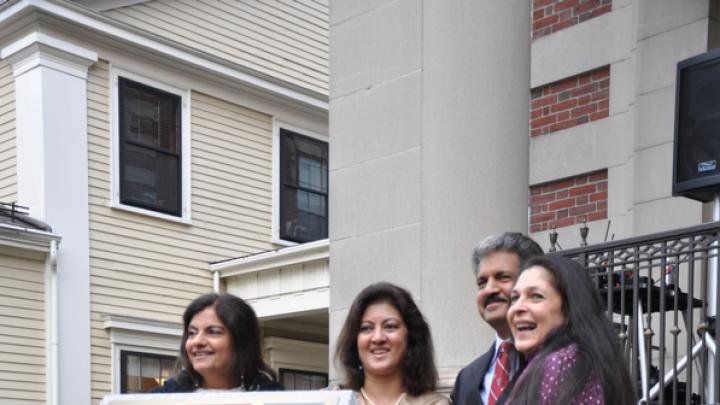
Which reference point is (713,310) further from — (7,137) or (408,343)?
(7,137)

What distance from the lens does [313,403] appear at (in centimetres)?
358

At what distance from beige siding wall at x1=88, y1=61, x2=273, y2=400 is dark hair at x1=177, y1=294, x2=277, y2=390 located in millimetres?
8474

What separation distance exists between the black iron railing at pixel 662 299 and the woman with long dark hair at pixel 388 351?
7.33 ft

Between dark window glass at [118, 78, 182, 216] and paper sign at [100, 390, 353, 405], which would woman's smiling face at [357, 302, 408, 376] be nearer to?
paper sign at [100, 390, 353, 405]

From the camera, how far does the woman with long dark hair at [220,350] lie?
404cm

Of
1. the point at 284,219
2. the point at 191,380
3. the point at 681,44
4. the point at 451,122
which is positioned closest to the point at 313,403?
the point at 191,380

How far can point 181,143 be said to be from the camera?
13.4 meters

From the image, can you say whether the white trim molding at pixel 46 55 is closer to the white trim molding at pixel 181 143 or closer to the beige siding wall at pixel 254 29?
the white trim molding at pixel 181 143

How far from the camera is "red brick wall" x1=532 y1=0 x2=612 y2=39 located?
866cm

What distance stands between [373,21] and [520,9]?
1.00 meters

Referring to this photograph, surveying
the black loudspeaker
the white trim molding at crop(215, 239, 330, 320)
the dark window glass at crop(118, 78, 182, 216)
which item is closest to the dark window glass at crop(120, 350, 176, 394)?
the white trim molding at crop(215, 239, 330, 320)

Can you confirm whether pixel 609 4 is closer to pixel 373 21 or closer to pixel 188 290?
pixel 373 21

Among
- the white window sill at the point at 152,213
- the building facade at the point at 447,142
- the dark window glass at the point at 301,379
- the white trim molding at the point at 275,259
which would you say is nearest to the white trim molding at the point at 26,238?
the white window sill at the point at 152,213

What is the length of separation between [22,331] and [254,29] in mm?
5795
